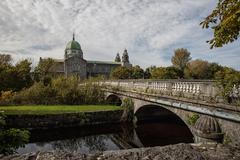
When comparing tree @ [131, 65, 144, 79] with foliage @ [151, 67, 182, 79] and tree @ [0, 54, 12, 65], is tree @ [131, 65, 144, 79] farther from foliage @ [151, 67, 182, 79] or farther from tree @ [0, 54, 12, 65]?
tree @ [0, 54, 12, 65]

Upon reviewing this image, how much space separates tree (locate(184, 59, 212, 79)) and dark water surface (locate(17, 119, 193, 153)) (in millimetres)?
38793

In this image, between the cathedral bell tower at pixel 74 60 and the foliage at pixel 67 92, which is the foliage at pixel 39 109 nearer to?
the foliage at pixel 67 92

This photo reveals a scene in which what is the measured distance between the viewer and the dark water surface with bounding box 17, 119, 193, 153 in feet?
54.5

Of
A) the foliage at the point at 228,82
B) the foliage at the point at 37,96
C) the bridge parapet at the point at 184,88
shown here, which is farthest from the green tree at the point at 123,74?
the foliage at the point at 228,82

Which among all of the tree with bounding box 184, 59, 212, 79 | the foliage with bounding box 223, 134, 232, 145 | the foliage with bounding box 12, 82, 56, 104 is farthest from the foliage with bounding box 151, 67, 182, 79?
the foliage with bounding box 223, 134, 232, 145

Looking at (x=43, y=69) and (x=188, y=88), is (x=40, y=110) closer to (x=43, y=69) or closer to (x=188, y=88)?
(x=188, y=88)

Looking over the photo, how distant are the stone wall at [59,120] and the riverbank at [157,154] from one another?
18.7 m

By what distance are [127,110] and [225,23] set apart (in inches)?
755

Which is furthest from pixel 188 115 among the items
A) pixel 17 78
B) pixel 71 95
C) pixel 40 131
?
pixel 17 78

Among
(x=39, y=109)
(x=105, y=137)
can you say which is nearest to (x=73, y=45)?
(x=39, y=109)

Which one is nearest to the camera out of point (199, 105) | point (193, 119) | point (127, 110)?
point (199, 105)

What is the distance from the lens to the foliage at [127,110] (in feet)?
75.7

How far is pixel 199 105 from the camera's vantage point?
10.7 meters

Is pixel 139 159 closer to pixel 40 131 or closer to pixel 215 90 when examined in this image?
pixel 215 90
